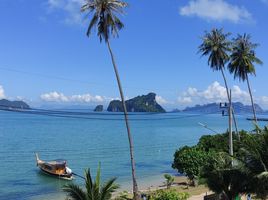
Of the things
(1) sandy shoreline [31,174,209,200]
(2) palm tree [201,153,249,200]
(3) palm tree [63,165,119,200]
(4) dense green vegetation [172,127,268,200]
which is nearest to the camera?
(3) palm tree [63,165,119,200]

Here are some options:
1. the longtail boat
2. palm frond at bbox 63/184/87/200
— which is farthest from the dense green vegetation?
the longtail boat

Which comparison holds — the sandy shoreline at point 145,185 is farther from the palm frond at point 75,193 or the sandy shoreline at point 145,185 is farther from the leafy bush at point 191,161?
the palm frond at point 75,193

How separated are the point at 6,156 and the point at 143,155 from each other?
100 feet

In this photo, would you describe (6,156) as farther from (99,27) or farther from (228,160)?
(228,160)

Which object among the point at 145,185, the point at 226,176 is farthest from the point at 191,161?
the point at 226,176

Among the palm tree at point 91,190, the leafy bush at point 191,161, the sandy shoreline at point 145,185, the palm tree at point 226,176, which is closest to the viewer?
the palm tree at point 91,190

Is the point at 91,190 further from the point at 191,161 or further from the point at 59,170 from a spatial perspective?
the point at 59,170

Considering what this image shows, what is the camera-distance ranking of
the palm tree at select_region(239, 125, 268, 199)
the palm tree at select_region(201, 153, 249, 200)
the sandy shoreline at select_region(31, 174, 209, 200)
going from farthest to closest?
the sandy shoreline at select_region(31, 174, 209, 200) → the palm tree at select_region(201, 153, 249, 200) → the palm tree at select_region(239, 125, 268, 199)

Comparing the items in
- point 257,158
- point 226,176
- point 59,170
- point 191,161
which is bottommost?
point 59,170

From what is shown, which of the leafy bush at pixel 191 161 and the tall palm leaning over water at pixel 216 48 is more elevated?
the tall palm leaning over water at pixel 216 48

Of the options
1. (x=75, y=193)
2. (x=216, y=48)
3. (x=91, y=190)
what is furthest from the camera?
(x=216, y=48)

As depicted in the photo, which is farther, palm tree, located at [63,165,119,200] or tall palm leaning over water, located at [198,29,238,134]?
tall palm leaning over water, located at [198,29,238,134]

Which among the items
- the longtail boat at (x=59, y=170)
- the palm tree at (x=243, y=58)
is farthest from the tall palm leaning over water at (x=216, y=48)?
the longtail boat at (x=59, y=170)

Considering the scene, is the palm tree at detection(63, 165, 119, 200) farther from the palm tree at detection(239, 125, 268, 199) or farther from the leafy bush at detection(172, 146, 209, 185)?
the leafy bush at detection(172, 146, 209, 185)
